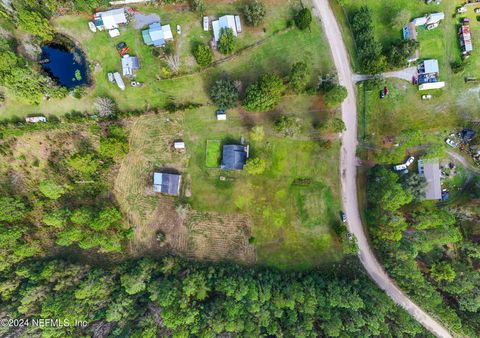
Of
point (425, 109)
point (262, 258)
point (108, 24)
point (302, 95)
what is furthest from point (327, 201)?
point (108, 24)

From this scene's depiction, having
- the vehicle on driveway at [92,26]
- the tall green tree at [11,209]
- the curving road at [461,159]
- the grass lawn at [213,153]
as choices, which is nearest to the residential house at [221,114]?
the grass lawn at [213,153]

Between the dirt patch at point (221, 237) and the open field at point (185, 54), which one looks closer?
the open field at point (185, 54)

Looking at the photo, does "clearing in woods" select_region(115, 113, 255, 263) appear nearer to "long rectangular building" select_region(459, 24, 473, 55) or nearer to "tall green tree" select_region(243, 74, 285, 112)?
"tall green tree" select_region(243, 74, 285, 112)

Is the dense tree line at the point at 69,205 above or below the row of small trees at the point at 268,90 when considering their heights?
below

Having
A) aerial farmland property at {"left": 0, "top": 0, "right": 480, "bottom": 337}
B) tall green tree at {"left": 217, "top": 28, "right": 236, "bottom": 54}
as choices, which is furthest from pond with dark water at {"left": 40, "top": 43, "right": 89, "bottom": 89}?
tall green tree at {"left": 217, "top": 28, "right": 236, "bottom": 54}

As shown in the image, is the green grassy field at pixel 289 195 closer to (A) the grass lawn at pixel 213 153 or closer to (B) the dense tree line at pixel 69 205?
(A) the grass lawn at pixel 213 153

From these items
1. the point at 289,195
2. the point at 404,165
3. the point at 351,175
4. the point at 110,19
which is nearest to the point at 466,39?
the point at 404,165
